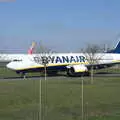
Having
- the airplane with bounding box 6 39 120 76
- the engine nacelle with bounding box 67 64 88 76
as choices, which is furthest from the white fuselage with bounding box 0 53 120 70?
the engine nacelle with bounding box 67 64 88 76

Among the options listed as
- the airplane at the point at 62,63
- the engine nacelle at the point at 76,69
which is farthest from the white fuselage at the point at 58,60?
the engine nacelle at the point at 76,69

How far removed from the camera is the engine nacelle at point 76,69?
215ft

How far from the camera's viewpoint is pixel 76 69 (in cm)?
6575

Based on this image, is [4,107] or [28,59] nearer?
[4,107]

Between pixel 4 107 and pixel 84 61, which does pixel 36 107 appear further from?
pixel 84 61

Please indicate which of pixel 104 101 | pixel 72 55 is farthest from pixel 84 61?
pixel 104 101

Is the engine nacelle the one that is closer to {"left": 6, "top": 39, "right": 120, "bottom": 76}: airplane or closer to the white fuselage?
{"left": 6, "top": 39, "right": 120, "bottom": 76}: airplane

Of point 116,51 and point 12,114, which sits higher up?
point 116,51

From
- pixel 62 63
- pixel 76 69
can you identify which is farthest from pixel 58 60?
pixel 76 69

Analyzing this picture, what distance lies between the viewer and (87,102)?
2491cm

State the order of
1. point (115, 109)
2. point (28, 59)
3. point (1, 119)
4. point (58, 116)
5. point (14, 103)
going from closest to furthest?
point (1, 119) < point (58, 116) < point (115, 109) < point (14, 103) < point (28, 59)

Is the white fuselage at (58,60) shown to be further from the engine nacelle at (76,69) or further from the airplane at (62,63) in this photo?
the engine nacelle at (76,69)

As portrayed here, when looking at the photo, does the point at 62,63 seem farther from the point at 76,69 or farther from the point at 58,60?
the point at 76,69

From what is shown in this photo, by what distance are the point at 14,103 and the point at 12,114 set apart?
15.9 feet
